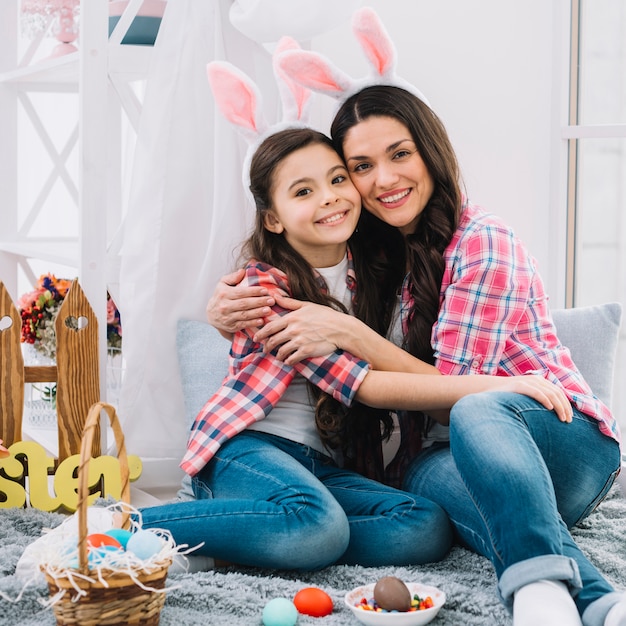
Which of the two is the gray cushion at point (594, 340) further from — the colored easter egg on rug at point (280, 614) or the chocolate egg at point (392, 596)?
the colored easter egg on rug at point (280, 614)

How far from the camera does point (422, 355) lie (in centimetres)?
166

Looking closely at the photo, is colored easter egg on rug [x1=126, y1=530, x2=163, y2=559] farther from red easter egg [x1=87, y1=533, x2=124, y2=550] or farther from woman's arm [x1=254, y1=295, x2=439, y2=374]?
woman's arm [x1=254, y1=295, x2=439, y2=374]

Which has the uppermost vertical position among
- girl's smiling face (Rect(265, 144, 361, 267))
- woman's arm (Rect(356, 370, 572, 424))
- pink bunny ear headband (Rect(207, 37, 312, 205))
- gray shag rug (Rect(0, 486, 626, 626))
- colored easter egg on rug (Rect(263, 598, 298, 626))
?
pink bunny ear headband (Rect(207, 37, 312, 205))

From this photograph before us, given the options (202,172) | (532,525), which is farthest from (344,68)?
(532,525)

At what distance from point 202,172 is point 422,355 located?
2.36 feet

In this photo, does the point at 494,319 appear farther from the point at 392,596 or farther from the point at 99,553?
the point at 99,553

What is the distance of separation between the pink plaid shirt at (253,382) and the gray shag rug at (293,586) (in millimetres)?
254

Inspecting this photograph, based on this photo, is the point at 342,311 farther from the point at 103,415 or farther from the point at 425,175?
the point at 103,415

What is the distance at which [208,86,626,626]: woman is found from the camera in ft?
4.51

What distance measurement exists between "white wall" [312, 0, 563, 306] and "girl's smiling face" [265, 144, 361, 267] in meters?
0.65

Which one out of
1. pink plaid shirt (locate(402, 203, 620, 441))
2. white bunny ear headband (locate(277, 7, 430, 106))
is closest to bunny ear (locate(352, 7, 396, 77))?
white bunny ear headband (locate(277, 7, 430, 106))

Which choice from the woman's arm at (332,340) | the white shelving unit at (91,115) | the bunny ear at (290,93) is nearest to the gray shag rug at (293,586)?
the woman's arm at (332,340)

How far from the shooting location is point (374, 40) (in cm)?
163

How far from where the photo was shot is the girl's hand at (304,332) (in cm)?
156
